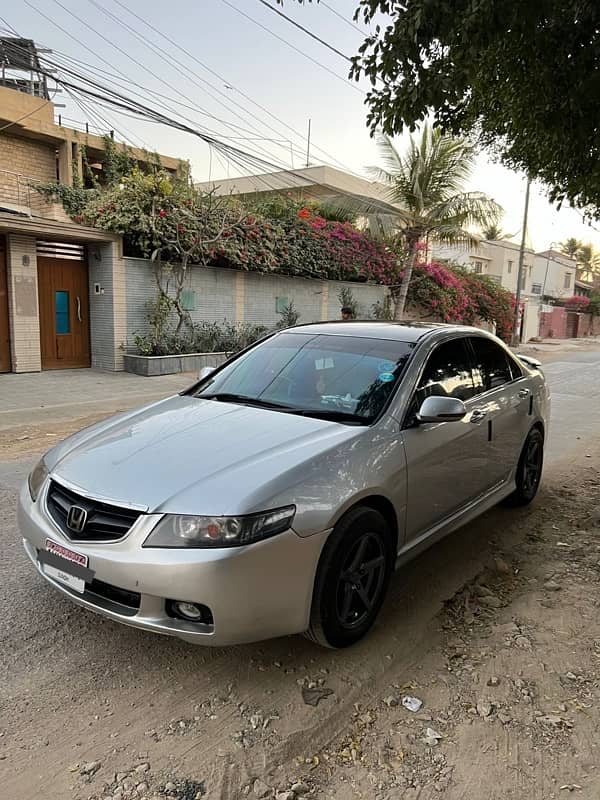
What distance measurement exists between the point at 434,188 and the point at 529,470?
48.6 feet

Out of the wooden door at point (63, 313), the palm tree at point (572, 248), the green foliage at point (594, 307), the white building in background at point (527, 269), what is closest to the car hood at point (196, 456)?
the wooden door at point (63, 313)

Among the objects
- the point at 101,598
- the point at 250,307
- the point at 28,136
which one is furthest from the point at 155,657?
the point at 28,136

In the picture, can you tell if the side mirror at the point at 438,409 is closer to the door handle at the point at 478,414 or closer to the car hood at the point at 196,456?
the car hood at the point at 196,456

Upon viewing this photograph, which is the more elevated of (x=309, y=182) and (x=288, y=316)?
(x=309, y=182)

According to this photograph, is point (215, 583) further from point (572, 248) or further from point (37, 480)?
point (572, 248)

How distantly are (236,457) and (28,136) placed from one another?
65.5 ft

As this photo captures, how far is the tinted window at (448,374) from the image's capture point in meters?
3.68

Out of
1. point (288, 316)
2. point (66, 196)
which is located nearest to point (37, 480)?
point (66, 196)

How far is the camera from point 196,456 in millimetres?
2840

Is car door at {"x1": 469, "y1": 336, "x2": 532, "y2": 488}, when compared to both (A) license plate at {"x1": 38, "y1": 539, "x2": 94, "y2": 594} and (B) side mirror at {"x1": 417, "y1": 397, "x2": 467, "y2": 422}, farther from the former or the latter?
(A) license plate at {"x1": 38, "y1": 539, "x2": 94, "y2": 594}

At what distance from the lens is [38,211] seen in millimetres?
15945

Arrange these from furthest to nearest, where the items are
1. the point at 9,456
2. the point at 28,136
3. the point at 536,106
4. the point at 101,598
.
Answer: the point at 28,136 < the point at 9,456 < the point at 536,106 < the point at 101,598

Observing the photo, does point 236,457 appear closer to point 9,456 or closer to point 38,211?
point 9,456

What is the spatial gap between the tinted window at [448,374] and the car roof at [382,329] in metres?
0.14
